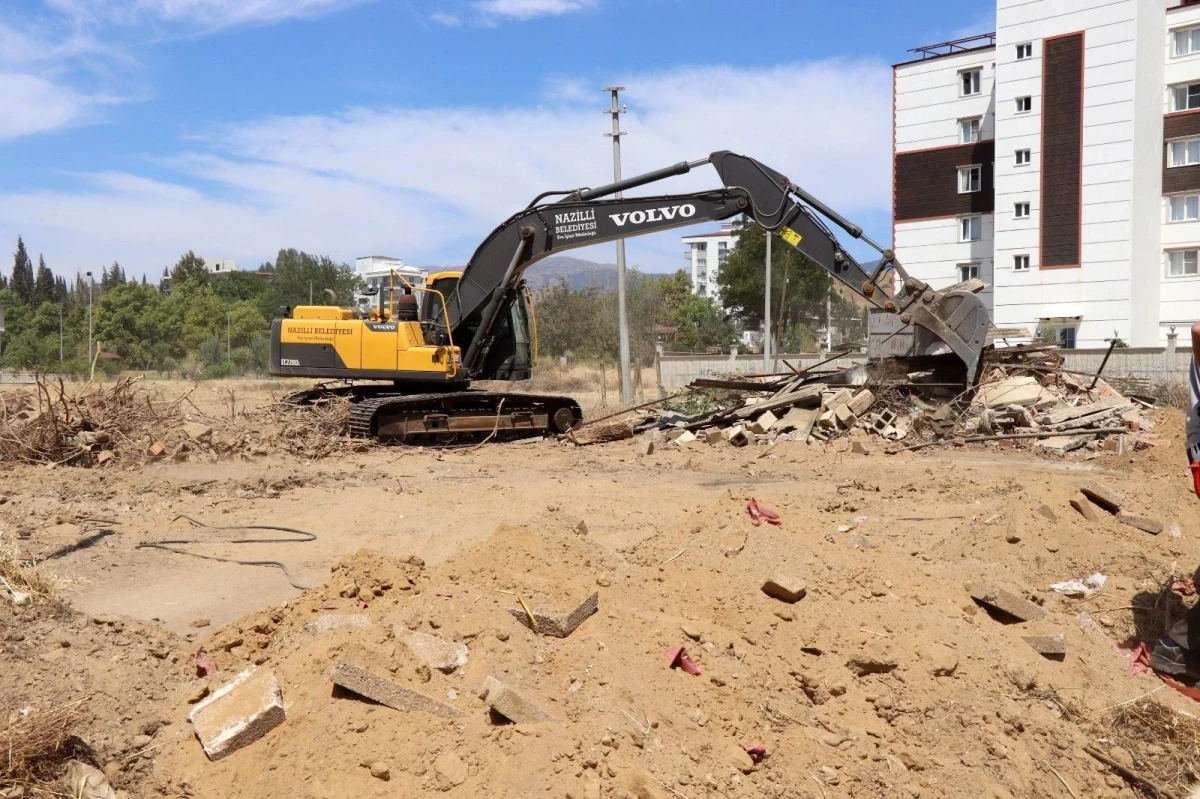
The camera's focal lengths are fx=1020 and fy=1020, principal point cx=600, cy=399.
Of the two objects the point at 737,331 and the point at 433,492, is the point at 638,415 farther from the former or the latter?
the point at 737,331

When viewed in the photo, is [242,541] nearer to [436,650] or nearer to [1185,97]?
[436,650]

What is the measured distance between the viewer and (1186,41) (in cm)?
3753

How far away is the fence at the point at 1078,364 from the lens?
23094mm

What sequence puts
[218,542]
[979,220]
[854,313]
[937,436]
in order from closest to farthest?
[218,542]
[937,436]
[979,220]
[854,313]

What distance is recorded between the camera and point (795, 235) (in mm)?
15125

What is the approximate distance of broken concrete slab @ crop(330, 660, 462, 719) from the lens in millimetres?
4207

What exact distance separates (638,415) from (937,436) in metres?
6.00

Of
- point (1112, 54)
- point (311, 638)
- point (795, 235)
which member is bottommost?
point (311, 638)

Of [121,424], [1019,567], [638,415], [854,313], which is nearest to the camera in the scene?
[1019,567]

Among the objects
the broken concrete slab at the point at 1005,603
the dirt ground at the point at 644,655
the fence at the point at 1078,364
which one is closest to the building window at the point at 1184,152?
the fence at the point at 1078,364

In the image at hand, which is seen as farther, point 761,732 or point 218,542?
point 218,542

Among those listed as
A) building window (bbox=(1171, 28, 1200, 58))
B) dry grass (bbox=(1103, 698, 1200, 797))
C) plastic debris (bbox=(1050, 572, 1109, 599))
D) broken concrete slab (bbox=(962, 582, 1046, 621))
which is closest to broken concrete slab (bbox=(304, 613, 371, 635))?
broken concrete slab (bbox=(962, 582, 1046, 621))

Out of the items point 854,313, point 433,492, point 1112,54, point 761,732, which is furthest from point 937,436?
point 854,313

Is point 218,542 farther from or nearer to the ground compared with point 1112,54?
nearer to the ground
